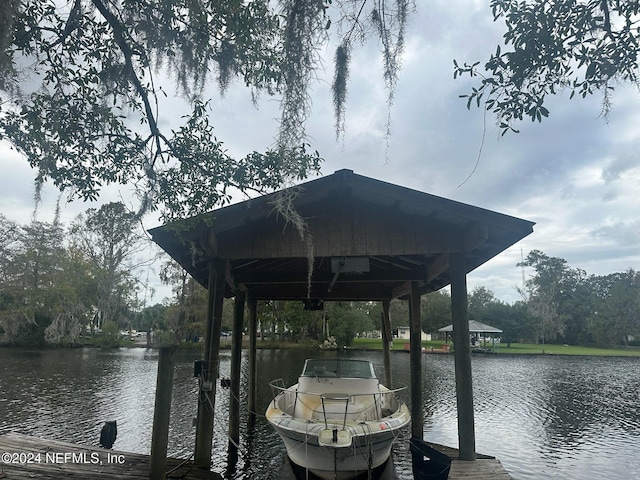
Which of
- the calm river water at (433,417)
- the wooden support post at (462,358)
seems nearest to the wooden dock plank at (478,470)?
the wooden support post at (462,358)

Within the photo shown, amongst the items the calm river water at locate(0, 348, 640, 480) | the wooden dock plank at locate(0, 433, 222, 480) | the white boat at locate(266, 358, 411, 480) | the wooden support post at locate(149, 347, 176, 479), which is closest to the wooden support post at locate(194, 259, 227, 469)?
the wooden dock plank at locate(0, 433, 222, 480)

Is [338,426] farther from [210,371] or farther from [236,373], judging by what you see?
[236,373]

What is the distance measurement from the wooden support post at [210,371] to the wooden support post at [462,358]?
147 inches

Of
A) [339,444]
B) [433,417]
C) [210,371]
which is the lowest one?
[433,417]

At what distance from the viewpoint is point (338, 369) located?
8141 millimetres

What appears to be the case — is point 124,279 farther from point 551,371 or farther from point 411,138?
point 411,138

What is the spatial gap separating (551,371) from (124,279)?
38438mm

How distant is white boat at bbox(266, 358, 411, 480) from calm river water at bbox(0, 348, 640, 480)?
1.53 meters

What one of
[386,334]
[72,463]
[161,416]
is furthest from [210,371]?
[386,334]

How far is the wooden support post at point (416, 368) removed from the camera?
9.09 meters

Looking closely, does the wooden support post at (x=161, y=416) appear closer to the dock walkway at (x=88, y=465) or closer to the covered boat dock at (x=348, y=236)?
the dock walkway at (x=88, y=465)

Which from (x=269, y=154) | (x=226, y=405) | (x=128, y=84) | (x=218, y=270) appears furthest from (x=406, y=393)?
(x=128, y=84)

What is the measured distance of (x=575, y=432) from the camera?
11281 mm

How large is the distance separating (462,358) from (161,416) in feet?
14.0
